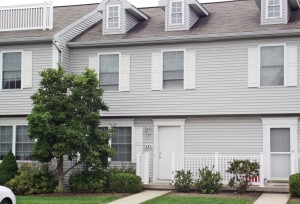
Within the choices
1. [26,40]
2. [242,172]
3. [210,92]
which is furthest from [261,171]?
[26,40]

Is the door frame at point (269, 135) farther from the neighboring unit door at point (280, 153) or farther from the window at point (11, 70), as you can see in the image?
the window at point (11, 70)

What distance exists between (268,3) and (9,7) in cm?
1067

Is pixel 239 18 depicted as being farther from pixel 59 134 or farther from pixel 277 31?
pixel 59 134

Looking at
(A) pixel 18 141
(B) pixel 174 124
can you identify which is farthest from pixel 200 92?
(A) pixel 18 141

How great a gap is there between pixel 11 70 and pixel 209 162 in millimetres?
8890

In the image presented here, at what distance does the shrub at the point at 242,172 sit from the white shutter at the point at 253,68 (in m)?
3.17

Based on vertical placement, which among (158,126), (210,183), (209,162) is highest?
(158,126)

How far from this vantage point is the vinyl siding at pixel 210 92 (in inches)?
763

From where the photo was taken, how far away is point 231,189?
18609mm

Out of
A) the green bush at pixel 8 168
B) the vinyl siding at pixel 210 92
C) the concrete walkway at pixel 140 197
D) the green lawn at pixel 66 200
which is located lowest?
the green lawn at pixel 66 200

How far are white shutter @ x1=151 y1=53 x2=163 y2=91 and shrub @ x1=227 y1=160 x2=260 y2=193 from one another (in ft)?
14.9

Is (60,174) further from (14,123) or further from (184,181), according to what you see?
(184,181)

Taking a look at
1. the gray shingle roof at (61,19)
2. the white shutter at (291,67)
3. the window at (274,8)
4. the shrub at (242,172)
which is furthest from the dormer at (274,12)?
the gray shingle roof at (61,19)

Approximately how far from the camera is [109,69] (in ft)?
70.7
